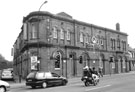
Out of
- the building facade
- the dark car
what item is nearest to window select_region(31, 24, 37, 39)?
the building facade

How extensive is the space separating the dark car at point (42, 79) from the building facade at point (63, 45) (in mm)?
4305

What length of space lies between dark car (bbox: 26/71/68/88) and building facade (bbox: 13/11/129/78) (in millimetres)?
4305

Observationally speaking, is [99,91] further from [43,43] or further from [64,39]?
[64,39]

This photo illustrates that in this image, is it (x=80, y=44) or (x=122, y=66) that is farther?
(x=122, y=66)

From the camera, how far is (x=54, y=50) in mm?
31891

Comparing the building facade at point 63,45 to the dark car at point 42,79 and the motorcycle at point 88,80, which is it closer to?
the dark car at point 42,79

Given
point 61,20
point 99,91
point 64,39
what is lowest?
point 99,91

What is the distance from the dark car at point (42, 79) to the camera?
63.4 ft

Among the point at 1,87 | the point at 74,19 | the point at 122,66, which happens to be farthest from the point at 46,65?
the point at 122,66

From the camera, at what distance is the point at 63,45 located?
3347 cm

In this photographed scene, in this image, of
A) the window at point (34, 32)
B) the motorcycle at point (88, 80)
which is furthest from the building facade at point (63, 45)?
the motorcycle at point (88, 80)

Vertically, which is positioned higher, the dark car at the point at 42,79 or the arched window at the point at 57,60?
the arched window at the point at 57,60

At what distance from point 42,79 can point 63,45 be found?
14383 mm

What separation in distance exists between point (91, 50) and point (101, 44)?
166 inches
